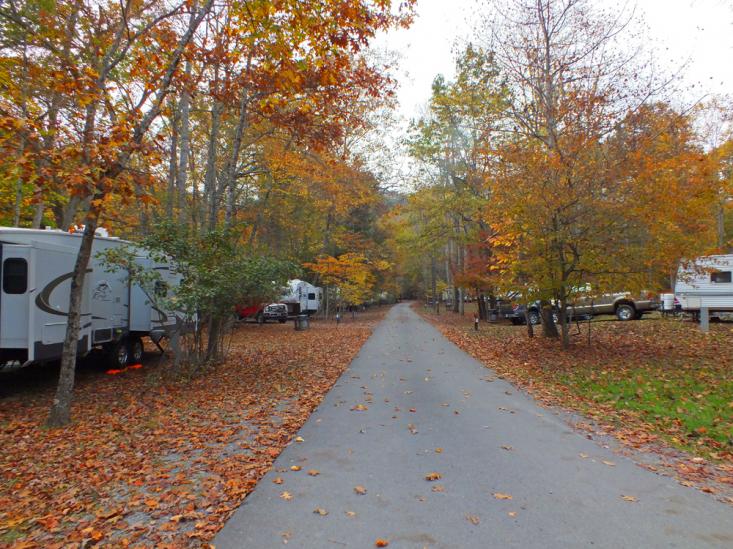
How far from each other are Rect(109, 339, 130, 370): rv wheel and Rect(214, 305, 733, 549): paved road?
21.3 ft

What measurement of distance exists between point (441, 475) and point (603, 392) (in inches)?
210

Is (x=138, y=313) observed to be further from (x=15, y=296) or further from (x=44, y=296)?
(x=15, y=296)

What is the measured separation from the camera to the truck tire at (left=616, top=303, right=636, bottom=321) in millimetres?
21219

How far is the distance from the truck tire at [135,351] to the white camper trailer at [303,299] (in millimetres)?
14761

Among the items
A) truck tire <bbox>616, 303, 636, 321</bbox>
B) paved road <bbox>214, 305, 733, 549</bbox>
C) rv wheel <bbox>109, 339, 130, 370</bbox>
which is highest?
truck tire <bbox>616, 303, 636, 321</bbox>

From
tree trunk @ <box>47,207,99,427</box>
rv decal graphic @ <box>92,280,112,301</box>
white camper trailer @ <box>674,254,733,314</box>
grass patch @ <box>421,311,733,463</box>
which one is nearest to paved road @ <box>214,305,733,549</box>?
grass patch @ <box>421,311,733,463</box>

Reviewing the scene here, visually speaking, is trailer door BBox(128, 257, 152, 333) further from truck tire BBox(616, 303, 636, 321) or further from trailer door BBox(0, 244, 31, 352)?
truck tire BBox(616, 303, 636, 321)

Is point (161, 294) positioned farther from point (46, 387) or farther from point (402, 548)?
point (402, 548)

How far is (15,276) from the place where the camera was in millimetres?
8039

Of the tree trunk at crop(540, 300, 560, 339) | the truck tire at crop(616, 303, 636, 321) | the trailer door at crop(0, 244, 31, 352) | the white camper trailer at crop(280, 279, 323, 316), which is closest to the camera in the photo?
the trailer door at crop(0, 244, 31, 352)

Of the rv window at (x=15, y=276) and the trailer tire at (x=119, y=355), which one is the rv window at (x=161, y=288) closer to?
the rv window at (x=15, y=276)

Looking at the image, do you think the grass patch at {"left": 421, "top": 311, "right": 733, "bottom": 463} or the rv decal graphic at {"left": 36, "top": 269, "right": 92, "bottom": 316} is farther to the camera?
the rv decal graphic at {"left": 36, "top": 269, "right": 92, "bottom": 316}

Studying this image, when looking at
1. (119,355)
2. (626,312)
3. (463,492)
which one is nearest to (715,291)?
(626,312)

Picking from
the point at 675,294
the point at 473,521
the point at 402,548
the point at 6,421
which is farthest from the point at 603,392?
the point at 675,294
